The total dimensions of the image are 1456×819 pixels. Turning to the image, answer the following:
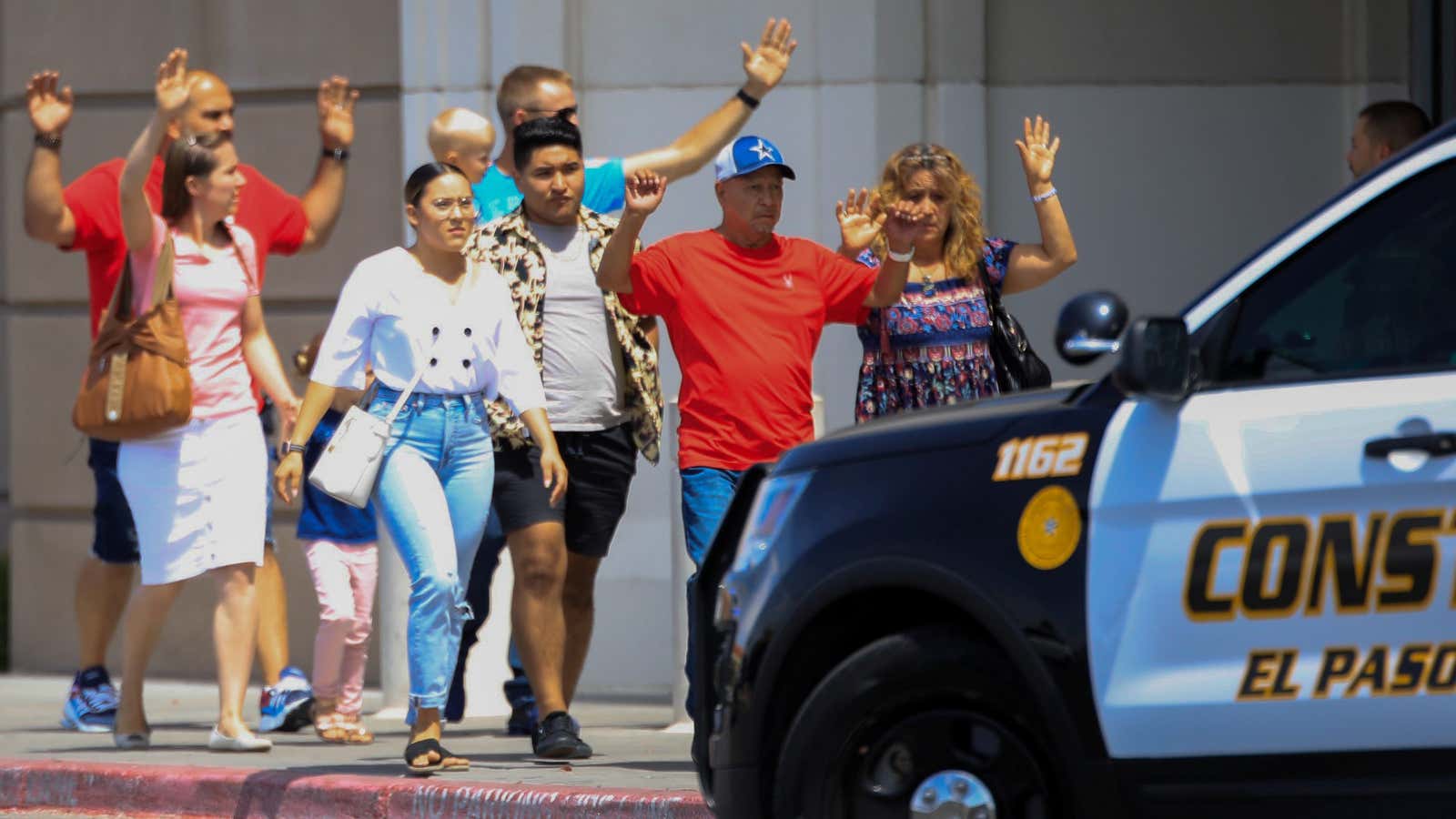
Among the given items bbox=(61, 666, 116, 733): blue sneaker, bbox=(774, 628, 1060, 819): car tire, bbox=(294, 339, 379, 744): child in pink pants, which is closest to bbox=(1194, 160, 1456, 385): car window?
bbox=(774, 628, 1060, 819): car tire

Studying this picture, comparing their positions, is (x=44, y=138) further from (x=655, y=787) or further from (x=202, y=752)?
(x=655, y=787)

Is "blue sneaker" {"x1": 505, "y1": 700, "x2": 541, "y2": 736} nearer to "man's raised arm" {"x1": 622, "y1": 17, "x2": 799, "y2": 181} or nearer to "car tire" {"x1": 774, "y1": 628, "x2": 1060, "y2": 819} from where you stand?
"man's raised arm" {"x1": 622, "y1": 17, "x2": 799, "y2": 181}

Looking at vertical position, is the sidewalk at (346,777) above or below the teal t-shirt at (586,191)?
below

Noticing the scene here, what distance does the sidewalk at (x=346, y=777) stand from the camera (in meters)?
7.08

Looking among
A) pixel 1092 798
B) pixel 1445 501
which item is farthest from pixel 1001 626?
pixel 1445 501

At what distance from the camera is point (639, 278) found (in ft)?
24.6

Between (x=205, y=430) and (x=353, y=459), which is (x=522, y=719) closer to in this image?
(x=205, y=430)

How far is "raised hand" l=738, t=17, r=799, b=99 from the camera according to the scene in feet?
28.0

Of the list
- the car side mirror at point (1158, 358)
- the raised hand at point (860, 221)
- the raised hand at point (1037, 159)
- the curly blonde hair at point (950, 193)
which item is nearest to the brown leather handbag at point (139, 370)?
the raised hand at point (860, 221)

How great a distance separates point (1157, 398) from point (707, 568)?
1.45m

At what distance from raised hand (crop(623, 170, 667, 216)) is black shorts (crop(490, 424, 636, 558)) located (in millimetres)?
968

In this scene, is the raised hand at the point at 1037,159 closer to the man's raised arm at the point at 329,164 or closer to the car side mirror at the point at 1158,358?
the car side mirror at the point at 1158,358

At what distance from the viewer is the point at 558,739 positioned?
7.83m

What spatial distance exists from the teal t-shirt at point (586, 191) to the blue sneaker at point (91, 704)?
8.02ft
